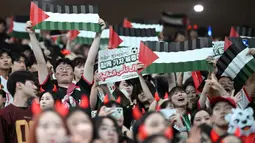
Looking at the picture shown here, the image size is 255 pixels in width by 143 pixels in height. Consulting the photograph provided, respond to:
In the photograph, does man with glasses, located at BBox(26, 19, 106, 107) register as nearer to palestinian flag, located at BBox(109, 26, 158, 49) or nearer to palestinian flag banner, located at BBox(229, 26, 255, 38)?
palestinian flag, located at BBox(109, 26, 158, 49)

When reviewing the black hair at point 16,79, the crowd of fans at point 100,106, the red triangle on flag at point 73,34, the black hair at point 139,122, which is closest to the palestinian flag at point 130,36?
the crowd of fans at point 100,106

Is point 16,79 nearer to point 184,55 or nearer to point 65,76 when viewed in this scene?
point 65,76

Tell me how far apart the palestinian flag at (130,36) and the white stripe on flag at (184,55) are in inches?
49.1

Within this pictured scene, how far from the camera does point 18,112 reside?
735 centimetres

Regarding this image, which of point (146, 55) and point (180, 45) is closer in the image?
point (146, 55)

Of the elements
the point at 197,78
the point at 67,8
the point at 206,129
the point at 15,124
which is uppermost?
the point at 67,8

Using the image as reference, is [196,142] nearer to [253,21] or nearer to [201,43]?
[201,43]

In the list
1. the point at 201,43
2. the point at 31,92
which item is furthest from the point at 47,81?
the point at 201,43

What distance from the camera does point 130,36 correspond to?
9969 mm

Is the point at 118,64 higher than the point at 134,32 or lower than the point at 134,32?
lower

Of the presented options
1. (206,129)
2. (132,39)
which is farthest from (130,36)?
(206,129)

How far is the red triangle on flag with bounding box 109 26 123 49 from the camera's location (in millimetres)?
9836

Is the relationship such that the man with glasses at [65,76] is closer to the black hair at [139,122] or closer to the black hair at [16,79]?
the black hair at [16,79]

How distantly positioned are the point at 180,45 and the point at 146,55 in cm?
44
